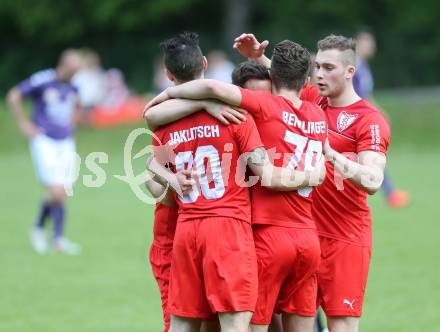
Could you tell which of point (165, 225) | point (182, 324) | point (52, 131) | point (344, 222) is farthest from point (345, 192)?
point (52, 131)

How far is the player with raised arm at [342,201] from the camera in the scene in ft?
19.1

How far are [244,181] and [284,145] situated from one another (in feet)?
0.99

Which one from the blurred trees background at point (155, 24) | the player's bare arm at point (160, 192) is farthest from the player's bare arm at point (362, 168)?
the blurred trees background at point (155, 24)

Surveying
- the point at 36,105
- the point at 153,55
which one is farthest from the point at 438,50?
the point at 36,105

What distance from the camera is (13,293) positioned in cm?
910

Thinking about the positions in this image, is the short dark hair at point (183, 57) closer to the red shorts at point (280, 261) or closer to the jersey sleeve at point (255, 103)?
the jersey sleeve at point (255, 103)

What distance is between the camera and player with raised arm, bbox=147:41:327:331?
210 inches

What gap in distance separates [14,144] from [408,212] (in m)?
14.3

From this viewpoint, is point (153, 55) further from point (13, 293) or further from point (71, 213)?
point (13, 293)

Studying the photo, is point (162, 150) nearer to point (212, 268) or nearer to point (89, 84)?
point (212, 268)

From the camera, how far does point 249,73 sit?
18.4 feet

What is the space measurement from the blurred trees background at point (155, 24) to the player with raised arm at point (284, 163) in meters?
24.9

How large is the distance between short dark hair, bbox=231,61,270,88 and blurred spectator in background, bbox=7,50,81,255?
630cm

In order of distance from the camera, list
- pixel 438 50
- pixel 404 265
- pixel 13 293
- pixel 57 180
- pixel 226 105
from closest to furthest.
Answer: pixel 226 105 < pixel 13 293 < pixel 404 265 < pixel 57 180 < pixel 438 50
